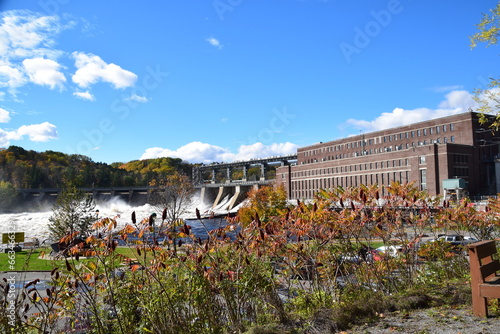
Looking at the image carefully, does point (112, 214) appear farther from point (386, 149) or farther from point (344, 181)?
point (386, 149)

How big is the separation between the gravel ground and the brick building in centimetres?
5271

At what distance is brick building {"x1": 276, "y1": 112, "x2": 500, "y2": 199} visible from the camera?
214 ft

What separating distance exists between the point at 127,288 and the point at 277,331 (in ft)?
8.31

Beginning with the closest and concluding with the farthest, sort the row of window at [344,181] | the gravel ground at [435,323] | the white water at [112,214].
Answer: the gravel ground at [435,323] < the white water at [112,214] < the row of window at [344,181]

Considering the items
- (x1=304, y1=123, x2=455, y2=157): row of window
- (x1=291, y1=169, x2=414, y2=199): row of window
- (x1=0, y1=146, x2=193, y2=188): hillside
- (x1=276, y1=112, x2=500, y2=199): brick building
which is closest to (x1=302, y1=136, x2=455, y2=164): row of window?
(x1=276, y1=112, x2=500, y2=199): brick building

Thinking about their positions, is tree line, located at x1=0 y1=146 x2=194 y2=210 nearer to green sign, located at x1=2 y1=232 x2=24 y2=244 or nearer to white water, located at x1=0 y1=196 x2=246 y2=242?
white water, located at x1=0 y1=196 x2=246 y2=242

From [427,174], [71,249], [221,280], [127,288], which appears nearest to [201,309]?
[221,280]

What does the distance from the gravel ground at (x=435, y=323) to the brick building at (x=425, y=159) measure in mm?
52709

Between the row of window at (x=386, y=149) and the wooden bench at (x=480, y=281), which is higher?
the row of window at (x=386, y=149)

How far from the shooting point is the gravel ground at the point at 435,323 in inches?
217

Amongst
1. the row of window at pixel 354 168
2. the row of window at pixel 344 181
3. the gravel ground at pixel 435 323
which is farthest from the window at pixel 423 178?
the gravel ground at pixel 435 323

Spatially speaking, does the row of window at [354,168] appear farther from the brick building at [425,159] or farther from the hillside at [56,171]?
the hillside at [56,171]

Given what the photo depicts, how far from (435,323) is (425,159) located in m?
67.4

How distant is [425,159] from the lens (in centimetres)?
6675
